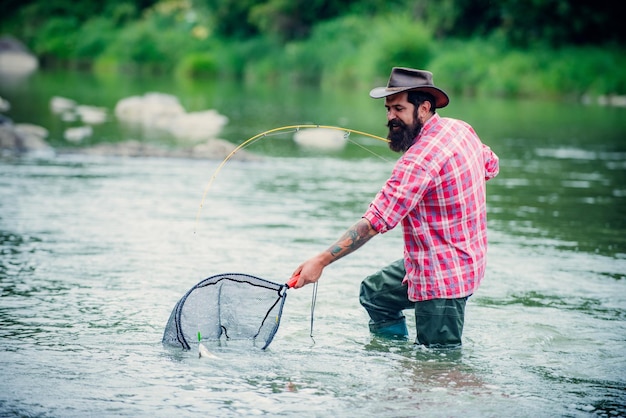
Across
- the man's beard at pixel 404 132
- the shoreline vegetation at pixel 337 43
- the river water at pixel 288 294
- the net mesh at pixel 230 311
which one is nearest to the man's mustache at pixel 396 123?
the man's beard at pixel 404 132

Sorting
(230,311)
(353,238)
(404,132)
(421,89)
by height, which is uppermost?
(421,89)

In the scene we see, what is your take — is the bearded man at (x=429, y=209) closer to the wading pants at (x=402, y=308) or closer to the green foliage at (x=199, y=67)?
the wading pants at (x=402, y=308)

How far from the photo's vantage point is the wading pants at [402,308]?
5.05 metres

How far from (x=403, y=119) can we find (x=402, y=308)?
1.22 meters

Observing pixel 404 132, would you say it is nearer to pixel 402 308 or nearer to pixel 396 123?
pixel 396 123

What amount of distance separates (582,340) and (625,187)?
7.77 meters

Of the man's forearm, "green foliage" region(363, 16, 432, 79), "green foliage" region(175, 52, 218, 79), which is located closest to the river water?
the man's forearm

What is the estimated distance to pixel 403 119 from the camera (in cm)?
494

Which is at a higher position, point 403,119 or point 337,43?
point 337,43

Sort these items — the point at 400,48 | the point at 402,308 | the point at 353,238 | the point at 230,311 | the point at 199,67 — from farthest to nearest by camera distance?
the point at 199,67 < the point at 400,48 < the point at 402,308 < the point at 230,311 < the point at 353,238

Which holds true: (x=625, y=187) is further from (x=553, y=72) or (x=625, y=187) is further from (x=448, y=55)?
(x=448, y=55)

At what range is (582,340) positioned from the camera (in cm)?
567

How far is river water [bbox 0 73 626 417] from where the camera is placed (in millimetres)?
4527

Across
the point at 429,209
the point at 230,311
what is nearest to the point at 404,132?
the point at 429,209
